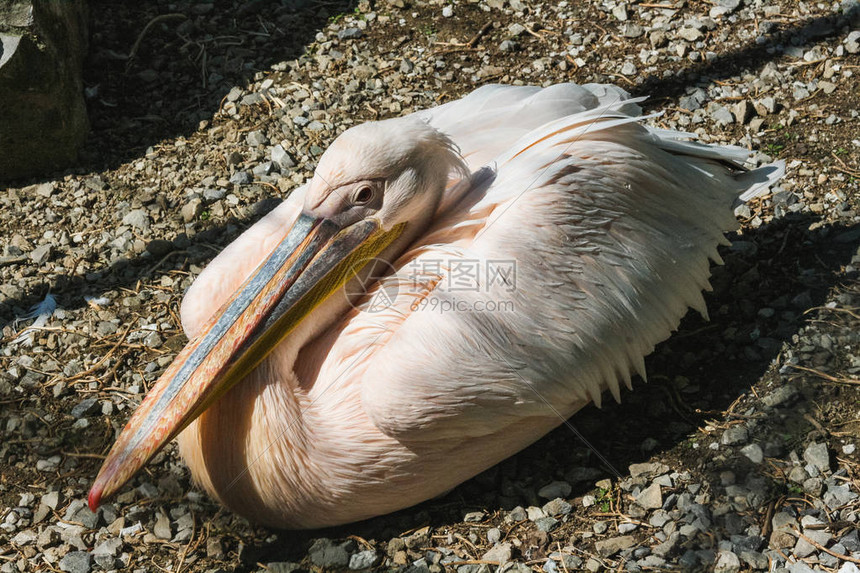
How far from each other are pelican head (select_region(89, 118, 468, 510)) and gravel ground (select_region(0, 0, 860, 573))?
0.60 meters

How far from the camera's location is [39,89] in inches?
174

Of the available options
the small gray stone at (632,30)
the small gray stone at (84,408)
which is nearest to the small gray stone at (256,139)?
the small gray stone at (84,408)

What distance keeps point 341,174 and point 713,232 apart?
1.46 metres

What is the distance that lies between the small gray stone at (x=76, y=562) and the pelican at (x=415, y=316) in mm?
503

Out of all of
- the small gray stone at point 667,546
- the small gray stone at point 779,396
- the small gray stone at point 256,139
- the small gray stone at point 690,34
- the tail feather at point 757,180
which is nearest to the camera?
the small gray stone at point 667,546

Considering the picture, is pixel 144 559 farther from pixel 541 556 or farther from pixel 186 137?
pixel 186 137

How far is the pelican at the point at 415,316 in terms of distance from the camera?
9.00 feet

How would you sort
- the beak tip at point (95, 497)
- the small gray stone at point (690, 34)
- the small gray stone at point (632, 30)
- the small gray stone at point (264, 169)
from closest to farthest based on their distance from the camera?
the beak tip at point (95, 497) → the small gray stone at point (264, 169) → the small gray stone at point (690, 34) → the small gray stone at point (632, 30)

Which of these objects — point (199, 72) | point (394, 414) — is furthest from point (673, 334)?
point (199, 72)

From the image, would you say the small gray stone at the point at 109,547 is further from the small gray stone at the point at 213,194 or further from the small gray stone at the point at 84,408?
the small gray stone at the point at 213,194

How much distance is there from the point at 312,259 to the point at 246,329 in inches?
13.2

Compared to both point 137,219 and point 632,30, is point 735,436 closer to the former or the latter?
point 632,30

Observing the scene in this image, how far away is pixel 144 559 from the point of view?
306 cm

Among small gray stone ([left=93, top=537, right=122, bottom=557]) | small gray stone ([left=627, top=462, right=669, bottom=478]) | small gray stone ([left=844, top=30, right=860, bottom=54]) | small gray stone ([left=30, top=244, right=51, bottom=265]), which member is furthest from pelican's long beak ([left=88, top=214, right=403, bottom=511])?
small gray stone ([left=844, top=30, right=860, bottom=54])
